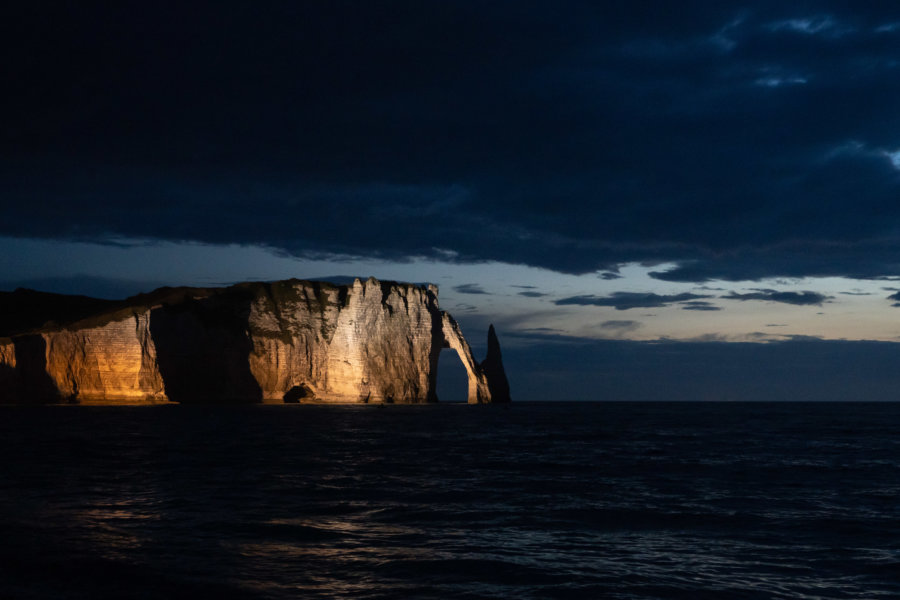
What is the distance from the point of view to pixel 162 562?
53.0 ft

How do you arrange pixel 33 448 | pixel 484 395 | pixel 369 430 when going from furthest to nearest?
pixel 484 395, pixel 369 430, pixel 33 448

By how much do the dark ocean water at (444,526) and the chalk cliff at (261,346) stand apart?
91916 millimetres

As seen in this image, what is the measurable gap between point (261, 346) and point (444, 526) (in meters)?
130

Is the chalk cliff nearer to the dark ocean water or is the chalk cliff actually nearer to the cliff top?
the cliff top

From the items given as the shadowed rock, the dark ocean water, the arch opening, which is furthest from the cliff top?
the dark ocean water

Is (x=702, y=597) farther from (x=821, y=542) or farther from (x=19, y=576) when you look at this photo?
(x=19, y=576)

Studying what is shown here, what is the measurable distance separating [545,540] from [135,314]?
119 meters

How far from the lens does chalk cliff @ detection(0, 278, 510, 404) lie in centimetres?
12681

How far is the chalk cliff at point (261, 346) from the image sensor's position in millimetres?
126812

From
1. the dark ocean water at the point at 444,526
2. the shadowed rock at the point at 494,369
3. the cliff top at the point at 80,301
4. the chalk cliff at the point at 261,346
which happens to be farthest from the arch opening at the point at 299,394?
the dark ocean water at the point at 444,526

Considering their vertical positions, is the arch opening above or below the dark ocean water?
below

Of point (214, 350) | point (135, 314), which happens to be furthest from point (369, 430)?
point (214, 350)

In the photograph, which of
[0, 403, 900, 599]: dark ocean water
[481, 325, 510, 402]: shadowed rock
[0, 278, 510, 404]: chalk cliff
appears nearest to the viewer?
[0, 403, 900, 599]: dark ocean water

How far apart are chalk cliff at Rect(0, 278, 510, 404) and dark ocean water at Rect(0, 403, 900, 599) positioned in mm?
91916
